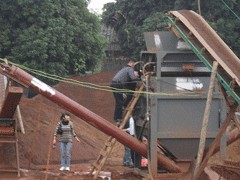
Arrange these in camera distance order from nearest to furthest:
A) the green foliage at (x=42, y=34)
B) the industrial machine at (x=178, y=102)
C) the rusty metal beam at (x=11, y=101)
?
the industrial machine at (x=178, y=102), the rusty metal beam at (x=11, y=101), the green foliage at (x=42, y=34)

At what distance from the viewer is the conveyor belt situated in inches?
382

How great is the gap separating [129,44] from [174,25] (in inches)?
918

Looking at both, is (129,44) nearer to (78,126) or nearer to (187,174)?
(78,126)

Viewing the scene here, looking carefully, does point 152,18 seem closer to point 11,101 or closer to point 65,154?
point 65,154

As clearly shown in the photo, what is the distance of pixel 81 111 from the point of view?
12164 millimetres

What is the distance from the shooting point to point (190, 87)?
1207cm

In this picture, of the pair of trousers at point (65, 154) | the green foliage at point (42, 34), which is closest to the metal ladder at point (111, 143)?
the pair of trousers at point (65, 154)

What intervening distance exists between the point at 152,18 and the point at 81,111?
66.6ft

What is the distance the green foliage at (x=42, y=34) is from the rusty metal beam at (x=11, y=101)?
10.8 m

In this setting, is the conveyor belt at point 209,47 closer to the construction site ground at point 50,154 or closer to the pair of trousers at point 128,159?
the construction site ground at point 50,154

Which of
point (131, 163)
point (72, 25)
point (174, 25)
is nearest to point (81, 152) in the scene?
point (131, 163)

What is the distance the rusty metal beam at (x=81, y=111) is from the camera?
39.1 ft

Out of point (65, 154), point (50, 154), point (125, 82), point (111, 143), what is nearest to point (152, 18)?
point (50, 154)

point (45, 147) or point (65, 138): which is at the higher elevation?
point (65, 138)
